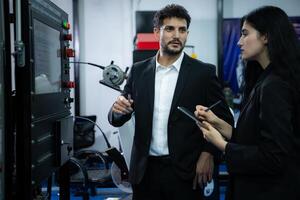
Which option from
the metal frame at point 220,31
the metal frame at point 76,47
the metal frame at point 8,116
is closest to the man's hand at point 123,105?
the metal frame at point 8,116

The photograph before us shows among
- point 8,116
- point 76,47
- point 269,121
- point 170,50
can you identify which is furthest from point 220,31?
point 8,116

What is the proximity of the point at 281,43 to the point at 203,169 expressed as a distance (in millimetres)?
747

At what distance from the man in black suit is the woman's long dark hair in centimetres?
52

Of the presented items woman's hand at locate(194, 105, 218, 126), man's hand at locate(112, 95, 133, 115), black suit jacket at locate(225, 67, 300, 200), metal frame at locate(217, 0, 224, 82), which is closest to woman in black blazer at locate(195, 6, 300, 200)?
black suit jacket at locate(225, 67, 300, 200)

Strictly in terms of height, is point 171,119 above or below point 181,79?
below

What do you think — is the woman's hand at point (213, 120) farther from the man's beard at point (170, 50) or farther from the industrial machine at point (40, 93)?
the industrial machine at point (40, 93)

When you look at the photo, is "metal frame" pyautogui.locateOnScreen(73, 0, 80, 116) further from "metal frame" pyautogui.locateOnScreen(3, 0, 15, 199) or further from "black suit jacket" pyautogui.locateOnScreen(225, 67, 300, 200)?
"black suit jacket" pyautogui.locateOnScreen(225, 67, 300, 200)

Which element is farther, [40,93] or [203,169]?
[203,169]

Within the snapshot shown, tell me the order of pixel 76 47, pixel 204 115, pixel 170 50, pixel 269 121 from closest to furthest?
1. pixel 269 121
2. pixel 204 115
3. pixel 170 50
4. pixel 76 47

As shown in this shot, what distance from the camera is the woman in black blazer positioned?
1.15 metres

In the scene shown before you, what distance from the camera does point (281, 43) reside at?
47.9 inches

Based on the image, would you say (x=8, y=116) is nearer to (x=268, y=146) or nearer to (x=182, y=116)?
(x=182, y=116)

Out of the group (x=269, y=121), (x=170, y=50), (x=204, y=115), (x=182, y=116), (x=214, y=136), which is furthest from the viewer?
(x=170, y=50)

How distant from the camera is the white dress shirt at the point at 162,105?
1726 millimetres
